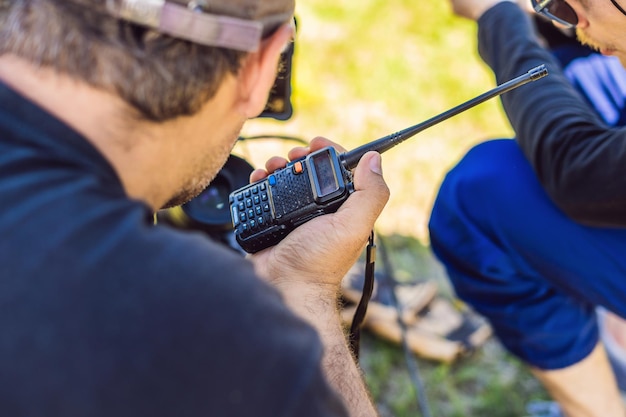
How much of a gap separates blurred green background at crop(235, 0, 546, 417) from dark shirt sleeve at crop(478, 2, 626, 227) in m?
0.71

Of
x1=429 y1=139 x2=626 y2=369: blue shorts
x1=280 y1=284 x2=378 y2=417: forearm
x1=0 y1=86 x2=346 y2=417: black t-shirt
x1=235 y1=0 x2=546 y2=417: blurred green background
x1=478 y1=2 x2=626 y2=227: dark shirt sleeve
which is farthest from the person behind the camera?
x1=235 y1=0 x2=546 y2=417: blurred green background

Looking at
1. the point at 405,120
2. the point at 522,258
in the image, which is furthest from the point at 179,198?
the point at 405,120

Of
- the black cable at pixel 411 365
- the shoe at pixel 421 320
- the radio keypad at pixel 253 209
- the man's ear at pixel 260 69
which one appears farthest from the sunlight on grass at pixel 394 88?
the man's ear at pixel 260 69

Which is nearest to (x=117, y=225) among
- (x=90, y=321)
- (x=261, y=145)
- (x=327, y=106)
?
(x=90, y=321)

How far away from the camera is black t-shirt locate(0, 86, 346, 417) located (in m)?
0.60

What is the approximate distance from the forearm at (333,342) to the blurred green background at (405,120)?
0.91m

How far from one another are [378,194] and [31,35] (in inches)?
20.3

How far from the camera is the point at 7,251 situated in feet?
2.01

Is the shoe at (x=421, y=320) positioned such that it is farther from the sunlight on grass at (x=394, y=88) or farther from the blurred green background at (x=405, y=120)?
the sunlight on grass at (x=394, y=88)

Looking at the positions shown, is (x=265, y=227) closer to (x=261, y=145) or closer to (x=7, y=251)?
(x=7, y=251)

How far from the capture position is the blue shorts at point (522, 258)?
4.61 ft

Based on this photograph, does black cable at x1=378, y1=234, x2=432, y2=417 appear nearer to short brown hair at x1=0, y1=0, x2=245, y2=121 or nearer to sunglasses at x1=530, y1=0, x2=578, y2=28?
sunglasses at x1=530, y1=0, x2=578, y2=28

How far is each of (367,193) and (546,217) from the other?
0.57 meters

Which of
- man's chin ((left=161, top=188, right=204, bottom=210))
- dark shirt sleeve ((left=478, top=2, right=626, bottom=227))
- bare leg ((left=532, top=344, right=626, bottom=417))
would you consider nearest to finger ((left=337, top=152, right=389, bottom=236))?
man's chin ((left=161, top=188, right=204, bottom=210))
